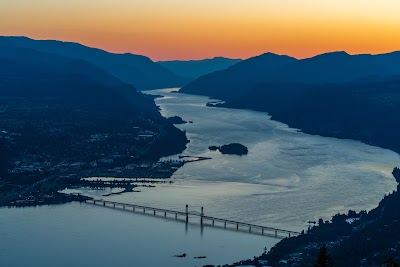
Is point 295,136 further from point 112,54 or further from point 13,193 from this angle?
point 112,54

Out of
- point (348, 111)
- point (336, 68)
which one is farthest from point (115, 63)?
point (348, 111)

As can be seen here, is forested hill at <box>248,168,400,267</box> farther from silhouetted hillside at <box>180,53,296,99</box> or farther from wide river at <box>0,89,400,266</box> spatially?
silhouetted hillside at <box>180,53,296,99</box>

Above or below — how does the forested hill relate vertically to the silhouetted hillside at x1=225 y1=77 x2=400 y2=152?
below

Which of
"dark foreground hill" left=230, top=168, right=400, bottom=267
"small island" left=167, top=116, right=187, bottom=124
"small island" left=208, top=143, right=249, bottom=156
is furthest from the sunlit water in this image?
"small island" left=167, top=116, right=187, bottom=124

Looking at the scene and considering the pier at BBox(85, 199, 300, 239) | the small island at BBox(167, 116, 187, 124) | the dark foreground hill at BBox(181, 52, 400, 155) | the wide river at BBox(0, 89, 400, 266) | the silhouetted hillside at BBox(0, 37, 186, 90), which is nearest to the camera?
the wide river at BBox(0, 89, 400, 266)

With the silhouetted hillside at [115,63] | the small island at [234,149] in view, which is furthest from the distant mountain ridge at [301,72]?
the small island at [234,149]

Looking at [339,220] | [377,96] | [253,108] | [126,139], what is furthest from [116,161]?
[253,108]
